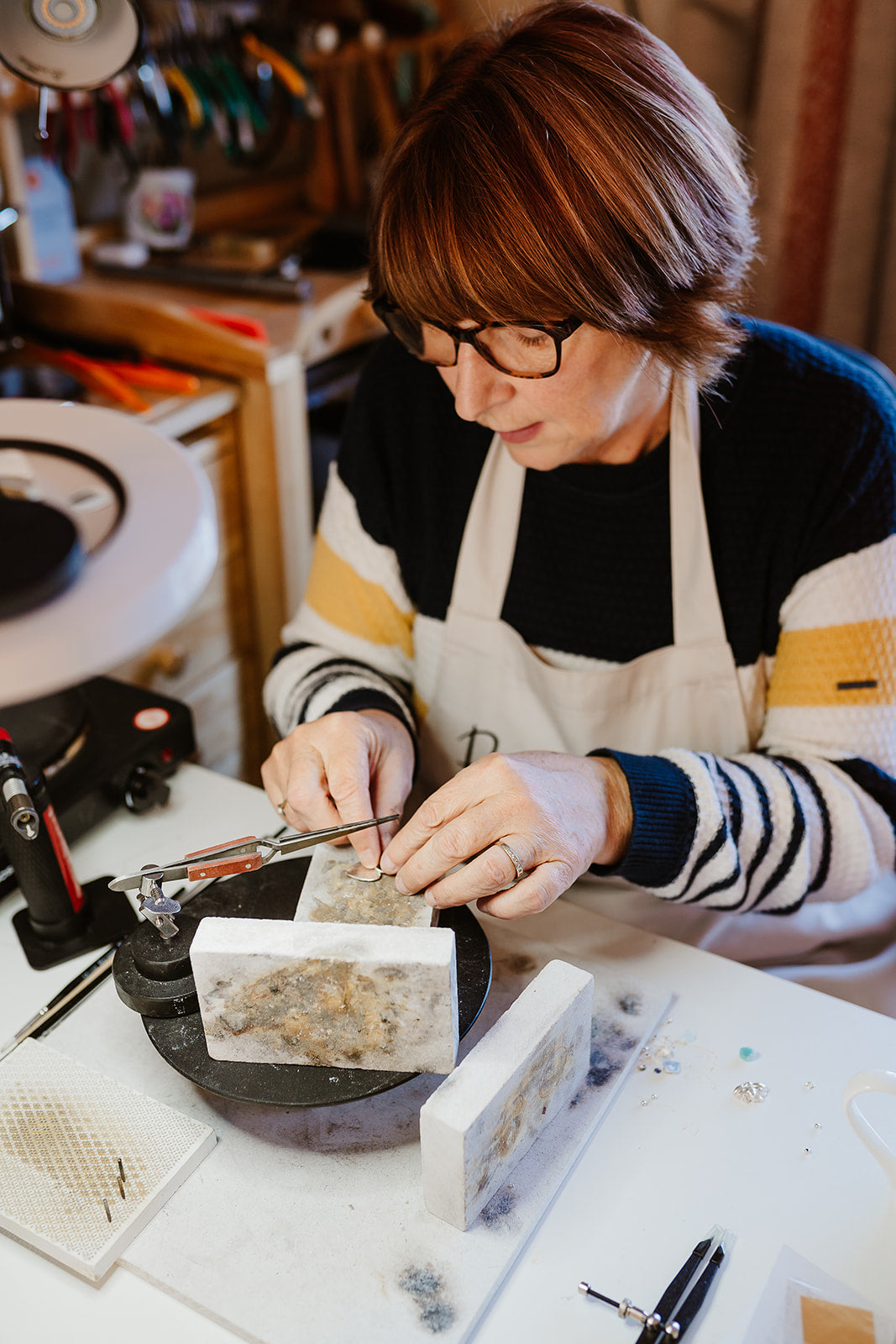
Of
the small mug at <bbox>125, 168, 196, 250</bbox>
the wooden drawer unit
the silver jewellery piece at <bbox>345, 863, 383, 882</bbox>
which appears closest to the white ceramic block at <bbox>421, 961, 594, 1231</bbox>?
the silver jewellery piece at <bbox>345, 863, 383, 882</bbox>

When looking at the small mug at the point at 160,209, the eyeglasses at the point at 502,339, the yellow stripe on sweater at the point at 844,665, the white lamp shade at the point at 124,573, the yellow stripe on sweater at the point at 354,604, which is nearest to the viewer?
the white lamp shade at the point at 124,573

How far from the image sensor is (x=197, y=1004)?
2.52ft

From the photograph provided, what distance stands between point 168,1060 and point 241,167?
→ 2179mm

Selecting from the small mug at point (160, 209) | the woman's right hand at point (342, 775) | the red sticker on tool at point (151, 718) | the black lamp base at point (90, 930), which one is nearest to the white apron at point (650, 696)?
the woman's right hand at point (342, 775)

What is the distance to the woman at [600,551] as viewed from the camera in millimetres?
853

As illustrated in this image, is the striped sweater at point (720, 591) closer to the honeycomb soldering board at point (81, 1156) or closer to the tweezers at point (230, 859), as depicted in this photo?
the tweezers at point (230, 859)

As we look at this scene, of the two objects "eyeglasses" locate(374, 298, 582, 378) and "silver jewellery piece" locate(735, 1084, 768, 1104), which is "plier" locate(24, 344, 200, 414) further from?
"silver jewellery piece" locate(735, 1084, 768, 1104)

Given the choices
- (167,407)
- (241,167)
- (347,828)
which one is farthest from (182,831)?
(241,167)

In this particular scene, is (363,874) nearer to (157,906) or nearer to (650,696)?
(157,906)

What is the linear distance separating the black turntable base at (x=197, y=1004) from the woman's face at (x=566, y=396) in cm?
A: 43

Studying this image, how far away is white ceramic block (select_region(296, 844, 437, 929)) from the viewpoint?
2.66ft

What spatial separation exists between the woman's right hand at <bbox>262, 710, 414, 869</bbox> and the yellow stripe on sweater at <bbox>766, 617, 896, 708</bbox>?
38 centimetres

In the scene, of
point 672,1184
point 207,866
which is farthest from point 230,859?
point 672,1184

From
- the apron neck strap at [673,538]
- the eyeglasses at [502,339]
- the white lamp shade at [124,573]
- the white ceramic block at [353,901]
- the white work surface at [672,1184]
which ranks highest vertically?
the white lamp shade at [124,573]
